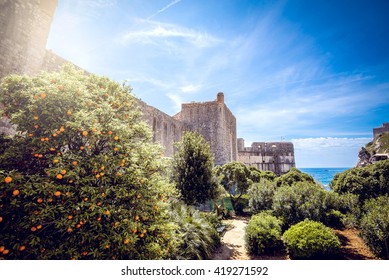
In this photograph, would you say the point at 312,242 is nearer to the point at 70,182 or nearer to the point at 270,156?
the point at 70,182

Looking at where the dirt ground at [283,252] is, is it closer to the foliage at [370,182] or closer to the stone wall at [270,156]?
the foliage at [370,182]

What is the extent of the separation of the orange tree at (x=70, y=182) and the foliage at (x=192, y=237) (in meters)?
3.05

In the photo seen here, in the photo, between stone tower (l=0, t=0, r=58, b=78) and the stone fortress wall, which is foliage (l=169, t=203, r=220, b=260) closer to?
the stone fortress wall

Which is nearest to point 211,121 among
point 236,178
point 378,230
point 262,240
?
point 236,178

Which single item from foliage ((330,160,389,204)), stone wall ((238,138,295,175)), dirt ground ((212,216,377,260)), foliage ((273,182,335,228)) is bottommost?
dirt ground ((212,216,377,260))

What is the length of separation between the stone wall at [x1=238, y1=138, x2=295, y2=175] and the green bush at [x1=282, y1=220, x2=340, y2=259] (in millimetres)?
43957

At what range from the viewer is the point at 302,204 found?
9.34 metres

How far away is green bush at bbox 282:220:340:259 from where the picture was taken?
251 inches

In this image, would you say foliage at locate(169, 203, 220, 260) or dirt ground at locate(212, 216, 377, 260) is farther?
dirt ground at locate(212, 216, 377, 260)

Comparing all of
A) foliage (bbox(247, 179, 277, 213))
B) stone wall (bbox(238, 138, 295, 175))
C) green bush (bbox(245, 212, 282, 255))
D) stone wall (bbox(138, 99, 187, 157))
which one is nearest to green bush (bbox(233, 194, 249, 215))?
foliage (bbox(247, 179, 277, 213))

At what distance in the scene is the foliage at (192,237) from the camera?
21.0 ft

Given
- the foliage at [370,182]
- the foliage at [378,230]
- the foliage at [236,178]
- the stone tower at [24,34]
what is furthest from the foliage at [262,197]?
the stone tower at [24,34]

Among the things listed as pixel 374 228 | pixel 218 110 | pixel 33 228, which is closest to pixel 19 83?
pixel 33 228
